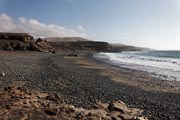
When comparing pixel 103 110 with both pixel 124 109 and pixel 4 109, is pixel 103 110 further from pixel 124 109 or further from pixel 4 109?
pixel 4 109

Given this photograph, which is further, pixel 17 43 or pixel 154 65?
pixel 17 43

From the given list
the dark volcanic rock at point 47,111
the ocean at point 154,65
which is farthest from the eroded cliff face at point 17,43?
the dark volcanic rock at point 47,111

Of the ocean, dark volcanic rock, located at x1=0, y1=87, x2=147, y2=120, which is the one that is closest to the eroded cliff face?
the ocean

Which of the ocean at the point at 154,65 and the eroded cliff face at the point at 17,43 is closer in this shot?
the ocean at the point at 154,65

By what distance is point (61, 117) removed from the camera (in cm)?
775

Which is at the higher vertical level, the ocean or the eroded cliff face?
the eroded cliff face

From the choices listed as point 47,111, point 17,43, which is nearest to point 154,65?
point 47,111

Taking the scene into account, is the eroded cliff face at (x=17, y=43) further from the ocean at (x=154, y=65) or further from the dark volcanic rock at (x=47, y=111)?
the dark volcanic rock at (x=47, y=111)

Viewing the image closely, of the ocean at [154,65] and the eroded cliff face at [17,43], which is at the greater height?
the eroded cliff face at [17,43]

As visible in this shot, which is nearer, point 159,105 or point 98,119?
point 98,119

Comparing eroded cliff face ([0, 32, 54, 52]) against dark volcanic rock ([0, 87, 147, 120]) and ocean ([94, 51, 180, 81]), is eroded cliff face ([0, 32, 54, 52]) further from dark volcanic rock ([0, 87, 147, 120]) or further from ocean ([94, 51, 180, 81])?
dark volcanic rock ([0, 87, 147, 120])

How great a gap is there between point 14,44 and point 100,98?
6005 centimetres

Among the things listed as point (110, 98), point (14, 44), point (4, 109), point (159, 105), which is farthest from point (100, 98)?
point (14, 44)

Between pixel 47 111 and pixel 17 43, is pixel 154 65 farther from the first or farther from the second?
pixel 17 43
